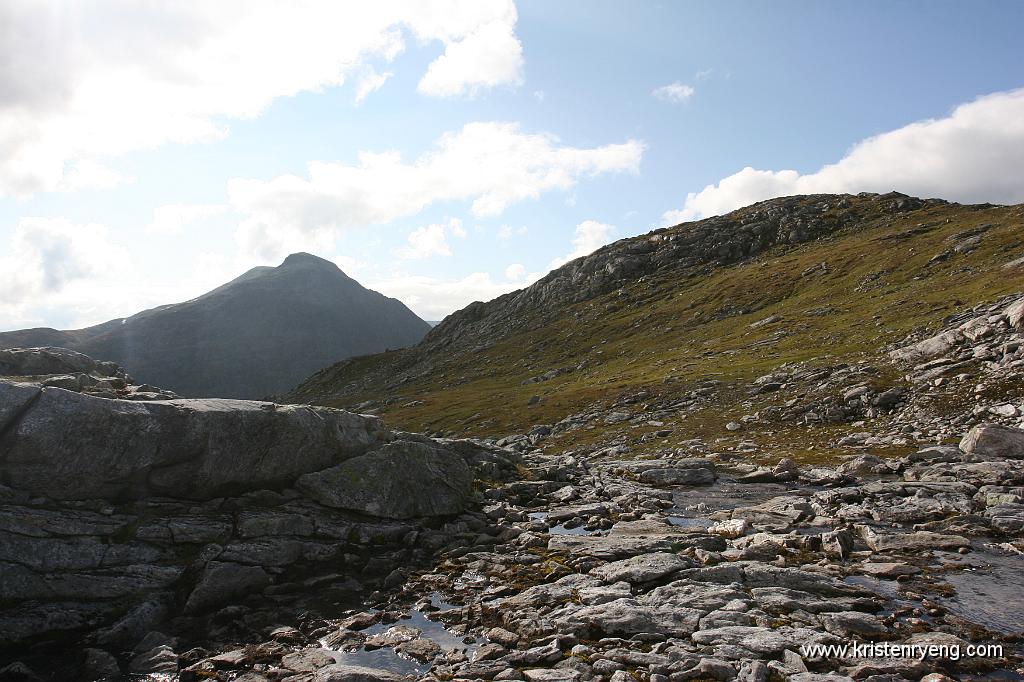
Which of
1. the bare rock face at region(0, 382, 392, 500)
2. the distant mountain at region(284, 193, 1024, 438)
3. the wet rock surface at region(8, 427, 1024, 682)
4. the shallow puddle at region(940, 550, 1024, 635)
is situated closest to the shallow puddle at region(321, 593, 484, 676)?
the wet rock surface at region(8, 427, 1024, 682)

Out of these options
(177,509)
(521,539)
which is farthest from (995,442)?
(177,509)

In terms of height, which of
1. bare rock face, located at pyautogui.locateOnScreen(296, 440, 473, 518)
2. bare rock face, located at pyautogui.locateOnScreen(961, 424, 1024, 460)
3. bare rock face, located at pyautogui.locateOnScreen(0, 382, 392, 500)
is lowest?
bare rock face, located at pyautogui.locateOnScreen(961, 424, 1024, 460)

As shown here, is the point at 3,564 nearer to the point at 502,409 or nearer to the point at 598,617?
the point at 598,617

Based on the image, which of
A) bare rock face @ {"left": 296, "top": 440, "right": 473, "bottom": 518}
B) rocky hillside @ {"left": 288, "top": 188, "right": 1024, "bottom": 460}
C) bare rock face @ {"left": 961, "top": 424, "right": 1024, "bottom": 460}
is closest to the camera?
bare rock face @ {"left": 296, "top": 440, "right": 473, "bottom": 518}

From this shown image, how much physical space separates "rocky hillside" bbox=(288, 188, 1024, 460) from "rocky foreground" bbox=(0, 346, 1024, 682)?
1681 centimetres

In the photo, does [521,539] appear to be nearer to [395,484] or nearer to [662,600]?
[395,484]

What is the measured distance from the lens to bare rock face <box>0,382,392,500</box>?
889 inches

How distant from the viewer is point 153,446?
25.2 m

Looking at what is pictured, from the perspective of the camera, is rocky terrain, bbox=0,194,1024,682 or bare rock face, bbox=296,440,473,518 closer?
rocky terrain, bbox=0,194,1024,682

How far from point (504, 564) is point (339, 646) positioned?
809 cm

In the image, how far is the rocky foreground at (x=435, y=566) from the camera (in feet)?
52.1

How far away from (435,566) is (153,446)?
45.2ft

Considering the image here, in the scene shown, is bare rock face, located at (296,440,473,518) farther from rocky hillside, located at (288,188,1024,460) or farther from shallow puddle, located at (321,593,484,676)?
rocky hillside, located at (288,188,1024,460)

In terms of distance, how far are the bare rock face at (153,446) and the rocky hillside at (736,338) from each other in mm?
36424
